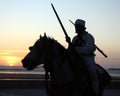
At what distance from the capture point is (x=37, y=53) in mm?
9742

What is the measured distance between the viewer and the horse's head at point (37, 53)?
9.64 meters

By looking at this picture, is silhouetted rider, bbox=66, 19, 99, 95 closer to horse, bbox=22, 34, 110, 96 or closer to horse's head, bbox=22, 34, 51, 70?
horse, bbox=22, 34, 110, 96

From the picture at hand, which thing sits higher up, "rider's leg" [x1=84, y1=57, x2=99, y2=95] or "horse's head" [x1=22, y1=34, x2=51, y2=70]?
"horse's head" [x1=22, y1=34, x2=51, y2=70]

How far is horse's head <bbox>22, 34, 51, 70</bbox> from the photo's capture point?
31.6ft

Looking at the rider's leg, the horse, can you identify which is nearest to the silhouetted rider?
the rider's leg

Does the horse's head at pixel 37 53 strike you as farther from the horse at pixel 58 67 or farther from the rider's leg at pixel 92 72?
the rider's leg at pixel 92 72

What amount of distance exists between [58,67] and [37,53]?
1.88ft

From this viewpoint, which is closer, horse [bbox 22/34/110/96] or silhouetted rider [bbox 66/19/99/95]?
horse [bbox 22/34/110/96]

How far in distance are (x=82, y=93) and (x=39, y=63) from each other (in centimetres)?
118

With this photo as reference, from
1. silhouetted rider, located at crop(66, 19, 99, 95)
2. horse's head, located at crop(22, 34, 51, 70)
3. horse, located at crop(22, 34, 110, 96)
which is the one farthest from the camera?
silhouetted rider, located at crop(66, 19, 99, 95)

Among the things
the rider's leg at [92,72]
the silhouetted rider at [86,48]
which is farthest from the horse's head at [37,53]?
the rider's leg at [92,72]

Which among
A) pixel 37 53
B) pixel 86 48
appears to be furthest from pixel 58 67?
pixel 86 48

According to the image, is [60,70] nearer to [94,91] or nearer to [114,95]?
[94,91]

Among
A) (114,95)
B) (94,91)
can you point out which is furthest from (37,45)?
(114,95)
